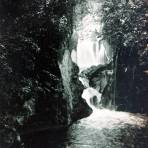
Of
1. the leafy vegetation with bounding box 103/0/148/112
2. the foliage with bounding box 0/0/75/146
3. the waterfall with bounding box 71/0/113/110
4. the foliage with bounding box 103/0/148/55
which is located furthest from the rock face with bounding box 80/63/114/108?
the foliage with bounding box 0/0/75/146

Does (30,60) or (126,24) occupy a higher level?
(126,24)

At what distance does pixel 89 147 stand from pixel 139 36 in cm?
1040

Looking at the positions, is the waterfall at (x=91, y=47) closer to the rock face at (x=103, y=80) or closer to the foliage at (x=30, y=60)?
the rock face at (x=103, y=80)

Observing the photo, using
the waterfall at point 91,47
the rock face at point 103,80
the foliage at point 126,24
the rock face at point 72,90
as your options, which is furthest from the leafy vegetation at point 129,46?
the rock face at point 72,90

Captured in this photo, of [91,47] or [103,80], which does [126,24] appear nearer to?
[103,80]

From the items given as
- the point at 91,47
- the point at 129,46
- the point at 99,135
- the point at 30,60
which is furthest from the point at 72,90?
the point at 30,60

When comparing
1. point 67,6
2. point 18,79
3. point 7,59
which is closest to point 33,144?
point 18,79

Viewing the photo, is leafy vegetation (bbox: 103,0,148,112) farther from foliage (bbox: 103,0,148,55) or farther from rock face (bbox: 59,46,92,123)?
rock face (bbox: 59,46,92,123)

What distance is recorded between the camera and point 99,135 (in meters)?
19.3

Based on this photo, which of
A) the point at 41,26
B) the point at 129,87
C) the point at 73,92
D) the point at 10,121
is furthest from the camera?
the point at 129,87

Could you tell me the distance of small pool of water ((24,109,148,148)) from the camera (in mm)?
17531

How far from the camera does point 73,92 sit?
2455 centimetres

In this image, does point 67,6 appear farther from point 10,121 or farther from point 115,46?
point 115,46

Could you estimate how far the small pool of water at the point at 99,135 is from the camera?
1753 cm
